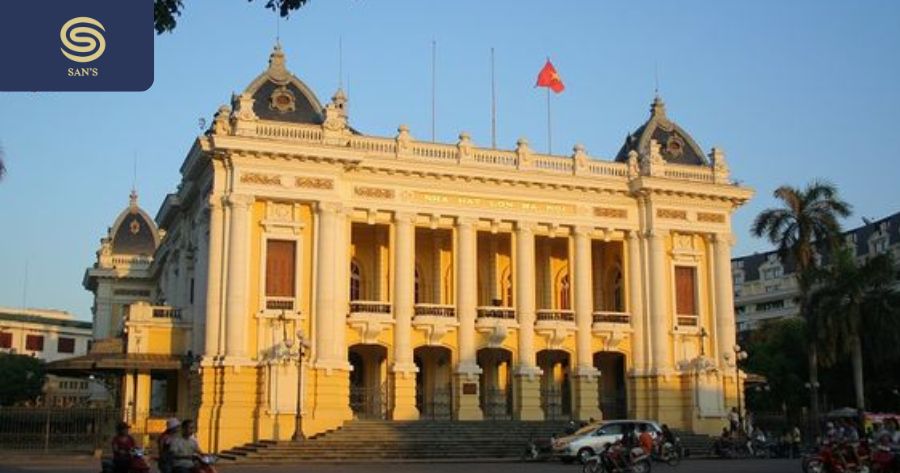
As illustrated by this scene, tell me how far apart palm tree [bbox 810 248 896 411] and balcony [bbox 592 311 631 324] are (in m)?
10.2

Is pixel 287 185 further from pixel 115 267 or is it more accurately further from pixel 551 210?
pixel 115 267

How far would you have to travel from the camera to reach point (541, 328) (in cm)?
4350

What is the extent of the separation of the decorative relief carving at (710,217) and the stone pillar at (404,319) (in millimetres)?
13453

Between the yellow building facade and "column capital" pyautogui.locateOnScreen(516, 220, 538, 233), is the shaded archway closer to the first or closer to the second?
the yellow building facade

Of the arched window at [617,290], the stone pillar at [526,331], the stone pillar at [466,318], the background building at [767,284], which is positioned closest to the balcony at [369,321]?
the stone pillar at [466,318]

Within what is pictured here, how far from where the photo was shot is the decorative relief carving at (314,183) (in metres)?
39.5

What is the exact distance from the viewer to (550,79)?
45969 mm

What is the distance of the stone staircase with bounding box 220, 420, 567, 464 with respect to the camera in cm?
3422

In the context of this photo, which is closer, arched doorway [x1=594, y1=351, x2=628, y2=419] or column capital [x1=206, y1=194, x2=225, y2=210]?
column capital [x1=206, y1=194, x2=225, y2=210]

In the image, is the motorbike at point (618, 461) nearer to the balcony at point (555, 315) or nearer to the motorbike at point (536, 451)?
the motorbike at point (536, 451)

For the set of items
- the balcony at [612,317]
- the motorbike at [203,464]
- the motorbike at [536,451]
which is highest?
the balcony at [612,317]

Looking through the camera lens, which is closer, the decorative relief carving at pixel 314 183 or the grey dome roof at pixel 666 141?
the decorative relief carving at pixel 314 183

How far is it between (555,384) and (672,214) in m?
9.23

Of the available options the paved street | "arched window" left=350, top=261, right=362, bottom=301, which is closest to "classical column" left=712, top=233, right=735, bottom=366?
the paved street
